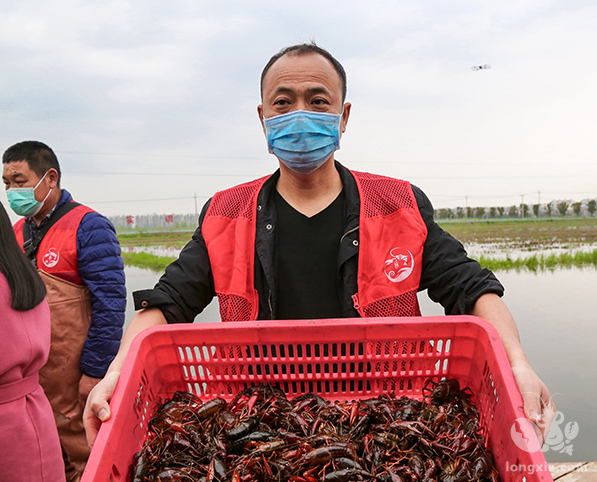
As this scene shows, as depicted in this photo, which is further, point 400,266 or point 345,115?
point 345,115

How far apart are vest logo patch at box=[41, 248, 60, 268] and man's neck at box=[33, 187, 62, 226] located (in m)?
0.38

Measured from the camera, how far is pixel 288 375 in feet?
5.12

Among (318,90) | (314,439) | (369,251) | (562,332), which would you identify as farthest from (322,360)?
(562,332)

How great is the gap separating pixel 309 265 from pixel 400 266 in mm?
430

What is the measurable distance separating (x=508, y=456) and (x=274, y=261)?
1200mm

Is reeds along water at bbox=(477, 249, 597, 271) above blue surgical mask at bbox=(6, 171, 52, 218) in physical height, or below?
below

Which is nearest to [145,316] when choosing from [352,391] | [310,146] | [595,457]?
[352,391]

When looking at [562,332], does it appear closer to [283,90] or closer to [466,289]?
[466,289]

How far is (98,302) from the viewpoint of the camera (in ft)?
10.6

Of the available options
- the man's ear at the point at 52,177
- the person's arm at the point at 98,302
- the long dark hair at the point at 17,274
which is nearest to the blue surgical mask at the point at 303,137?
the long dark hair at the point at 17,274

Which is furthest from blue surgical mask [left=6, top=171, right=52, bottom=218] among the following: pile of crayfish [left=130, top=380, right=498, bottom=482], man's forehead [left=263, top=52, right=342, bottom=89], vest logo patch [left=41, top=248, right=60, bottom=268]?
pile of crayfish [left=130, top=380, right=498, bottom=482]

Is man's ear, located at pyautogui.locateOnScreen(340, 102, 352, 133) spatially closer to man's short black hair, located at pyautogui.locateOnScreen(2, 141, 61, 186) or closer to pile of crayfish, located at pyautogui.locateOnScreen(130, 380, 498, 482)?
pile of crayfish, located at pyautogui.locateOnScreen(130, 380, 498, 482)

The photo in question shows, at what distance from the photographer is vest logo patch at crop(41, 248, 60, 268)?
322cm

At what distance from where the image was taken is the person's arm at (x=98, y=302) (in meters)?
3.22
